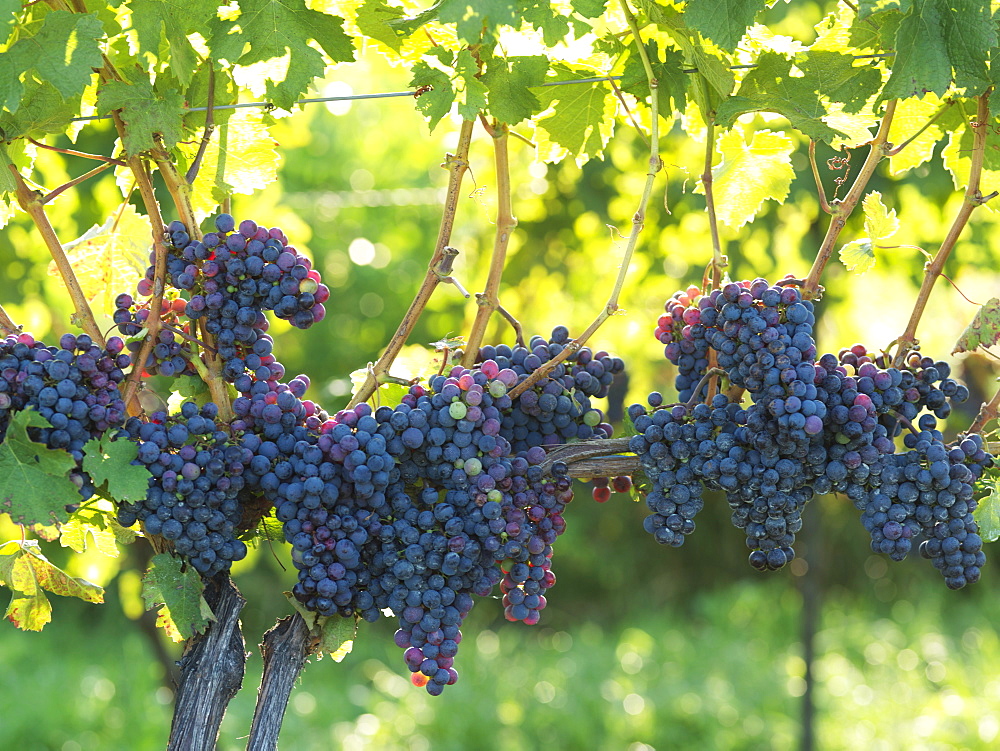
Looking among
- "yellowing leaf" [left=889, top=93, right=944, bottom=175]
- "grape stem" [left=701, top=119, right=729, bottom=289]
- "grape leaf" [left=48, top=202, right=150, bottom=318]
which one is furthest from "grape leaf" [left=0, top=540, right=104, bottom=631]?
"yellowing leaf" [left=889, top=93, right=944, bottom=175]

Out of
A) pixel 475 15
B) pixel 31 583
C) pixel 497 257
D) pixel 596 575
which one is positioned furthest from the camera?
pixel 596 575

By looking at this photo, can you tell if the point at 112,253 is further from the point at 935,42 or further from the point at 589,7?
the point at 935,42

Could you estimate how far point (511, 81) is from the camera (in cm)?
Answer: 120

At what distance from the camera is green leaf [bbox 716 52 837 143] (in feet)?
3.83

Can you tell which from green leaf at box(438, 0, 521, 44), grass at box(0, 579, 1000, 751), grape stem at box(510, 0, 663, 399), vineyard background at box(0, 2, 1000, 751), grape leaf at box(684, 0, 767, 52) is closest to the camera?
green leaf at box(438, 0, 521, 44)

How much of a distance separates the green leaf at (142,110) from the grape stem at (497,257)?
0.41 meters

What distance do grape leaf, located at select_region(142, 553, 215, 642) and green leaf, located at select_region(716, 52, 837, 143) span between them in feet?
2.84

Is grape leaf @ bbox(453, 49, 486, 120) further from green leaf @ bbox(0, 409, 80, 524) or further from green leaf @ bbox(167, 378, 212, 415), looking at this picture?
green leaf @ bbox(0, 409, 80, 524)

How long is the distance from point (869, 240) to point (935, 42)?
0.86ft

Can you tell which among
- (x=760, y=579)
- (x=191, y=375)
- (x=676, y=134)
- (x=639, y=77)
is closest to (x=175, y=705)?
(x=191, y=375)

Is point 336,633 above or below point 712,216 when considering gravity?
below

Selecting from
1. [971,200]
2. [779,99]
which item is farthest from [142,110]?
[971,200]

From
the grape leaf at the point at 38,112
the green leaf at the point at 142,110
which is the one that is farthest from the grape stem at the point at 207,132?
the grape leaf at the point at 38,112

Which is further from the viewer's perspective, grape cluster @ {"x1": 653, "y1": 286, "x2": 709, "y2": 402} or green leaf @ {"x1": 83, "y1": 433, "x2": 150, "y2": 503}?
grape cluster @ {"x1": 653, "y1": 286, "x2": 709, "y2": 402}
